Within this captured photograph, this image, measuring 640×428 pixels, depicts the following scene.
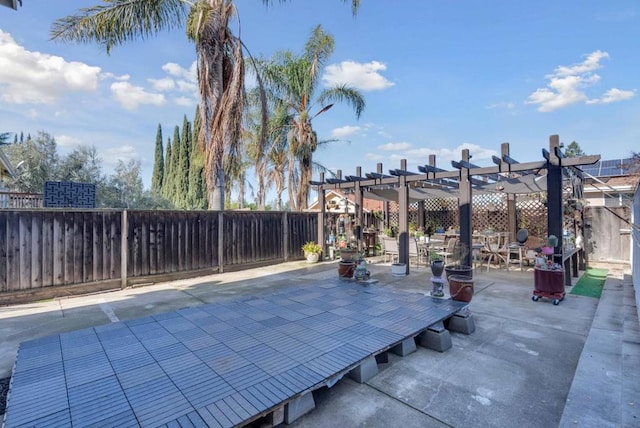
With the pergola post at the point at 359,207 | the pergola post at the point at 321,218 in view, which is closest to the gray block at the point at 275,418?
the pergola post at the point at 359,207

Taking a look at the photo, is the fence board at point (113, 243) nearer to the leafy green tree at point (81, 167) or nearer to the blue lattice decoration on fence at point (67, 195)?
the blue lattice decoration on fence at point (67, 195)

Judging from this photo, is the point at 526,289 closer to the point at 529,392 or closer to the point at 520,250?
the point at 520,250

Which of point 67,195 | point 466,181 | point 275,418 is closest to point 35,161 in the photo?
point 67,195

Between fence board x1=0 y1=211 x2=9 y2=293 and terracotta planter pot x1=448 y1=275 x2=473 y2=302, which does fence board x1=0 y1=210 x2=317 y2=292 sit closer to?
fence board x1=0 y1=211 x2=9 y2=293

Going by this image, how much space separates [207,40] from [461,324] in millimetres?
8746

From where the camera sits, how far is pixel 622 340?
311cm

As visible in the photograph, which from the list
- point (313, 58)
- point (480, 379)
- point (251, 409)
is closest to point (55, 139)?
point (313, 58)

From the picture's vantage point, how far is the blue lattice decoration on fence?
6.25 metres

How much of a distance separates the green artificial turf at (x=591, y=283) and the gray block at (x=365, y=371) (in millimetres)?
4938

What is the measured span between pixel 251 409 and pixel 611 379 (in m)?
2.81

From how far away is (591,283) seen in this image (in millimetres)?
6191

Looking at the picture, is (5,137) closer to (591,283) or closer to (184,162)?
(184,162)

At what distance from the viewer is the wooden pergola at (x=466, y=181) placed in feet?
18.1

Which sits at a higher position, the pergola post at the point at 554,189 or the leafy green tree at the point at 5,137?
the leafy green tree at the point at 5,137
